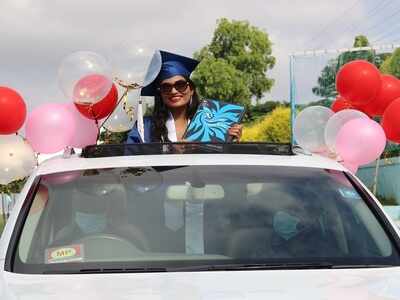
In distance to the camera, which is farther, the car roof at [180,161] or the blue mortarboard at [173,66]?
the blue mortarboard at [173,66]

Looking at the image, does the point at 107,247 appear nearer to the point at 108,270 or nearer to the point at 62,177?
the point at 108,270

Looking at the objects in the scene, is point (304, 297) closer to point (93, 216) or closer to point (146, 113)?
point (93, 216)

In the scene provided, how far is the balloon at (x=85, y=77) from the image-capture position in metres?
5.93

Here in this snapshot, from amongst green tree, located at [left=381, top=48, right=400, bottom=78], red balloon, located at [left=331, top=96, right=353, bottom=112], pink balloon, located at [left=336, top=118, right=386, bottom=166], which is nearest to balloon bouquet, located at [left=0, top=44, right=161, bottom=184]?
pink balloon, located at [left=336, top=118, right=386, bottom=166]

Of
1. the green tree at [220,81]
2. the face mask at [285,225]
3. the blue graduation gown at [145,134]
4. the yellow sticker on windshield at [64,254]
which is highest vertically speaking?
the blue graduation gown at [145,134]

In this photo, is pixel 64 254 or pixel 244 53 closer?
pixel 64 254

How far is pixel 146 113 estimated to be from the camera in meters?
6.18

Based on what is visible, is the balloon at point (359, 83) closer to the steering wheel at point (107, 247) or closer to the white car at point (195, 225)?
the white car at point (195, 225)

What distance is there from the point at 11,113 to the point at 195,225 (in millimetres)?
3416

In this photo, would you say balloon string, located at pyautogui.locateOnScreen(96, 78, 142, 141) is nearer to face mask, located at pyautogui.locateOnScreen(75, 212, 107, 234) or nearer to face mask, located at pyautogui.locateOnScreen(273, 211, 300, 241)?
face mask, located at pyautogui.locateOnScreen(75, 212, 107, 234)

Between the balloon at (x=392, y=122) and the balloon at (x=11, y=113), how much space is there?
346 cm

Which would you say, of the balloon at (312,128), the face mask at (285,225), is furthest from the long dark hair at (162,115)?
the face mask at (285,225)

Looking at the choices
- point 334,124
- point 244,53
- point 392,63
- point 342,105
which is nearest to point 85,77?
point 334,124

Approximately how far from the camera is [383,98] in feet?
28.3
